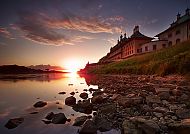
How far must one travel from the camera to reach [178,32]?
153ft

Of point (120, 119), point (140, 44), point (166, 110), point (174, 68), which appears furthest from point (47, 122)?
point (140, 44)

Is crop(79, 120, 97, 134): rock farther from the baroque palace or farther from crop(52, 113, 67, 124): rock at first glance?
the baroque palace

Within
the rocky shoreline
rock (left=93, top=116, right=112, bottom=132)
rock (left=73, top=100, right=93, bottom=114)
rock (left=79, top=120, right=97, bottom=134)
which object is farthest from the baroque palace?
rock (left=79, top=120, right=97, bottom=134)

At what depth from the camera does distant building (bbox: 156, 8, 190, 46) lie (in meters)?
44.0

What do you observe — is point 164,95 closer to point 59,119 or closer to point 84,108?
point 84,108

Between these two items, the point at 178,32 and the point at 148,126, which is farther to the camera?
the point at 178,32

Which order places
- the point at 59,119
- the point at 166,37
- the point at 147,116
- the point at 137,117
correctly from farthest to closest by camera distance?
the point at 166,37
the point at 59,119
the point at 147,116
the point at 137,117

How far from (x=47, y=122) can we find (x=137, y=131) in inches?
188

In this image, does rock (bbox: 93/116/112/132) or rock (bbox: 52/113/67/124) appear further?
rock (bbox: 52/113/67/124)

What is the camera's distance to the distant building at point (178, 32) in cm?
4403

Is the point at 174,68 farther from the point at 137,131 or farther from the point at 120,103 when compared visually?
the point at 137,131

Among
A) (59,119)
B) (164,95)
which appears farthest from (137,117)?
(164,95)

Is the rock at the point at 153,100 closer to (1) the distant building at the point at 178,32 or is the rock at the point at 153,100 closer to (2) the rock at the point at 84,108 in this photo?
(2) the rock at the point at 84,108

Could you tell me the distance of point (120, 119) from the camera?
780 centimetres
